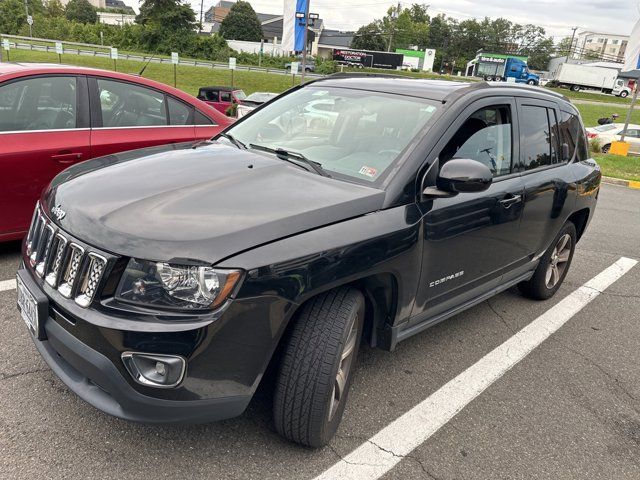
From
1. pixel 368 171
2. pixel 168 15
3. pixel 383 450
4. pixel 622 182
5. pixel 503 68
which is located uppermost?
pixel 168 15

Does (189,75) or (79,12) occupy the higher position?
(79,12)

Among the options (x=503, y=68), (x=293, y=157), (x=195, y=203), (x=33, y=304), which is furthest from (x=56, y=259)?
(x=503, y=68)

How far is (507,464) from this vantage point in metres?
2.53

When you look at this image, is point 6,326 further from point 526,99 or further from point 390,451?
point 526,99

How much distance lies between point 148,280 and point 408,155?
4.85 feet

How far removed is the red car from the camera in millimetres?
4039

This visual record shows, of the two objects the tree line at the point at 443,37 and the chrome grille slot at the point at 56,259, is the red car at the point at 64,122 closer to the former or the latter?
the chrome grille slot at the point at 56,259

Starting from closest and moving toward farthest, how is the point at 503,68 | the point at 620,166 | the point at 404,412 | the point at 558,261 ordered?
the point at 404,412
the point at 558,261
the point at 620,166
the point at 503,68

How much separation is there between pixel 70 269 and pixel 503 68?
75.2 meters

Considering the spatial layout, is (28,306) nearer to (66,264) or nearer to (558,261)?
(66,264)

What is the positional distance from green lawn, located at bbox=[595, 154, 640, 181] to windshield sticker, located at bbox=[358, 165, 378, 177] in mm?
12558

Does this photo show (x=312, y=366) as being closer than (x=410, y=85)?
Yes

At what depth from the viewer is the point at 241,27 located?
89.4m

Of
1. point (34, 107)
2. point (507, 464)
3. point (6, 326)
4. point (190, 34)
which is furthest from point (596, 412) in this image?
point (190, 34)
